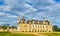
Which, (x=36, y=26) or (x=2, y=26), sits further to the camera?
(x=2, y=26)

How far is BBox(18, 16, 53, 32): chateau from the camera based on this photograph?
11613 centimetres

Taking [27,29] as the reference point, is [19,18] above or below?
above

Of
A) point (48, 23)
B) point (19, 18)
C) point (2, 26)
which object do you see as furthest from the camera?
point (2, 26)

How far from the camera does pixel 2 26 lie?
13988 centimetres

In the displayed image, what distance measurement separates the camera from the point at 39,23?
122 metres

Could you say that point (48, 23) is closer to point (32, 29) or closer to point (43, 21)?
point (43, 21)

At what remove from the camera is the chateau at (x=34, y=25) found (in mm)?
116131

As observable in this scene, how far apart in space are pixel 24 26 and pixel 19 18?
7527 mm

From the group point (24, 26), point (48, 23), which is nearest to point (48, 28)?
point (48, 23)

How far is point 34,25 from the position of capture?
12019 centimetres

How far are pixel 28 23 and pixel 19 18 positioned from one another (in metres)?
8.84

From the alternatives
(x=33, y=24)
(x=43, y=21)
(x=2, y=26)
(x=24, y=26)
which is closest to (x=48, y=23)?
(x=43, y=21)

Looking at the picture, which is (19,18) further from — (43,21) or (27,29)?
(43,21)

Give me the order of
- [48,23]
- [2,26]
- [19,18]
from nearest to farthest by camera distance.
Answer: [19,18] → [48,23] → [2,26]
